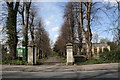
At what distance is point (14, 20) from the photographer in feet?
80.6

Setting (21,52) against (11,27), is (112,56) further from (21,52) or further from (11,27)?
(11,27)

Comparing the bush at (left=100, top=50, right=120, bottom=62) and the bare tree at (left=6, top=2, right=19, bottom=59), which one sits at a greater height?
the bare tree at (left=6, top=2, right=19, bottom=59)

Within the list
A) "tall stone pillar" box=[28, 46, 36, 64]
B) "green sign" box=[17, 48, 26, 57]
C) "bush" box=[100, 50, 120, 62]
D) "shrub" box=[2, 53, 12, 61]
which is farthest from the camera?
"bush" box=[100, 50, 120, 62]

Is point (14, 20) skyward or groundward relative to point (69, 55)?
skyward

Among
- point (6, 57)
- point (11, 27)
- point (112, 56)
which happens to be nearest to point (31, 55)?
point (6, 57)

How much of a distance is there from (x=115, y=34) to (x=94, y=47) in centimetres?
9373

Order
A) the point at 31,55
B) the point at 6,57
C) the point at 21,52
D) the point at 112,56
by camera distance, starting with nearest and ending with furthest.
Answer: the point at 31,55 → the point at 21,52 → the point at 6,57 → the point at 112,56

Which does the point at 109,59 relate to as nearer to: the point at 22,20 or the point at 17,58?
the point at 17,58

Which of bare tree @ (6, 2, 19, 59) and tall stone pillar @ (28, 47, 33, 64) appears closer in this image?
tall stone pillar @ (28, 47, 33, 64)

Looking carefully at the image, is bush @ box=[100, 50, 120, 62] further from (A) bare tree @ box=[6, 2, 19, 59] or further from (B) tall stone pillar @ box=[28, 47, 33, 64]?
(A) bare tree @ box=[6, 2, 19, 59]

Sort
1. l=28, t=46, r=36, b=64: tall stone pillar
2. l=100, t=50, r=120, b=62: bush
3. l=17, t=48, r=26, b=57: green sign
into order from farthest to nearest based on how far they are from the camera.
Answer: l=100, t=50, r=120, b=62: bush
l=17, t=48, r=26, b=57: green sign
l=28, t=46, r=36, b=64: tall stone pillar

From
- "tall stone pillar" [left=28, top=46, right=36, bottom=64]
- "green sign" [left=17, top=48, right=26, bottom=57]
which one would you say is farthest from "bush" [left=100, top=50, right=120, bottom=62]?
"green sign" [left=17, top=48, right=26, bottom=57]

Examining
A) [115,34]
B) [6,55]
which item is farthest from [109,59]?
[6,55]

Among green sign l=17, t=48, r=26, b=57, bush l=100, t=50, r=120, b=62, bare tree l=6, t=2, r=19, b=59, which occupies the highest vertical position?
bare tree l=6, t=2, r=19, b=59
